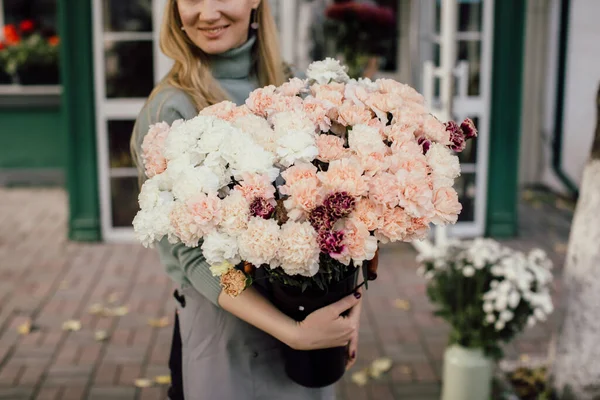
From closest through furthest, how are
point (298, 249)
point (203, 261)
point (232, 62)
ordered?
point (298, 249)
point (203, 261)
point (232, 62)

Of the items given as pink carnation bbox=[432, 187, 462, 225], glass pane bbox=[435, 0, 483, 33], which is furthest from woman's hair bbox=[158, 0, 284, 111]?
glass pane bbox=[435, 0, 483, 33]

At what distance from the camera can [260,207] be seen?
1674 millimetres

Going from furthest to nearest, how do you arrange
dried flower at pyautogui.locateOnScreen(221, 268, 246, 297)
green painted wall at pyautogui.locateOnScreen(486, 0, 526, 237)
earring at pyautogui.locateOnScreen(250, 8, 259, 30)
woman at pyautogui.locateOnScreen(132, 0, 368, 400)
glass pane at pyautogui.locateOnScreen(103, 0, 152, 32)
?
green painted wall at pyautogui.locateOnScreen(486, 0, 526, 237), glass pane at pyautogui.locateOnScreen(103, 0, 152, 32), earring at pyautogui.locateOnScreen(250, 8, 259, 30), woman at pyautogui.locateOnScreen(132, 0, 368, 400), dried flower at pyautogui.locateOnScreen(221, 268, 246, 297)

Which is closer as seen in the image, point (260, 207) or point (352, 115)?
point (260, 207)

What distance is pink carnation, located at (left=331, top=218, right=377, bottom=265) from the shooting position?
166cm

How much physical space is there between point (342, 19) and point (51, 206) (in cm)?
330

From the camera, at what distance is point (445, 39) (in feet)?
18.0

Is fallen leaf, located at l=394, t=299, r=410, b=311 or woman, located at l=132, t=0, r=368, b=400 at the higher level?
woman, located at l=132, t=0, r=368, b=400

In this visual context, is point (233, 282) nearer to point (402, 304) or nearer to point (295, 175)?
point (295, 175)

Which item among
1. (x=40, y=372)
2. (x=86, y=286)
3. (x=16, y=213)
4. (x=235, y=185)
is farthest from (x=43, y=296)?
(x=235, y=185)

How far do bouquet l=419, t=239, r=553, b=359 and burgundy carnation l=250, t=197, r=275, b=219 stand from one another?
78.5 inches

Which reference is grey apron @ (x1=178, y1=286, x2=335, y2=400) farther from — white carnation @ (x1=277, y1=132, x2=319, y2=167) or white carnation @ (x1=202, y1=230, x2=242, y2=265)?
white carnation @ (x1=277, y1=132, x2=319, y2=167)

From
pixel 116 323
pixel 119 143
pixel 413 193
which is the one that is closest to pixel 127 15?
pixel 119 143

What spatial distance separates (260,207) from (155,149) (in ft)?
1.03
